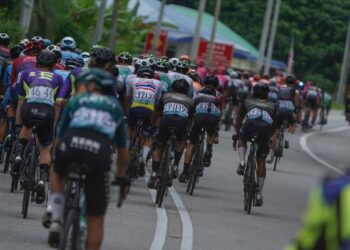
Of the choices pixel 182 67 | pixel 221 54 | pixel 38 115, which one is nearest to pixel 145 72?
pixel 182 67

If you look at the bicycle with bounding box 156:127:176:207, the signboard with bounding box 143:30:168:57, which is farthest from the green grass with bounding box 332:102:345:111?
the bicycle with bounding box 156:127:176:207

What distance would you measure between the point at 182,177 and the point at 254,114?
3.38 meters

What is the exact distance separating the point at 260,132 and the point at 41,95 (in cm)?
390

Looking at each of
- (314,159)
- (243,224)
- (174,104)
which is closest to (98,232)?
(243,224)

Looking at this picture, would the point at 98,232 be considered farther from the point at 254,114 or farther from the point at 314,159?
the point at 314,159

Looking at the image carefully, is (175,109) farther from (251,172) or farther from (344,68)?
(344,68)

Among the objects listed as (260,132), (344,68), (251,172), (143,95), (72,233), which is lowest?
(72,233)

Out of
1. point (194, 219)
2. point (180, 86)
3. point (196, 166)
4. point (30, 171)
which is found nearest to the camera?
point (30, 171)

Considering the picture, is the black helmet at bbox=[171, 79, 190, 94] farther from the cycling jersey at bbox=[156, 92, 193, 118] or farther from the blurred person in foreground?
the blurred person in foreground

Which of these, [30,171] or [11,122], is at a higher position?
[11,122]

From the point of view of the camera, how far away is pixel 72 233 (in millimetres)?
8867

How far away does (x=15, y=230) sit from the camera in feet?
41.9

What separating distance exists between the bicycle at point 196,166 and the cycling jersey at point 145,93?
5.52 feet

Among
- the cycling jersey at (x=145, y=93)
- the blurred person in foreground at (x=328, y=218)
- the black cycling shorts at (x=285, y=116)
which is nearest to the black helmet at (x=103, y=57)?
the blurred person in foreground at (x=328, y=218)
